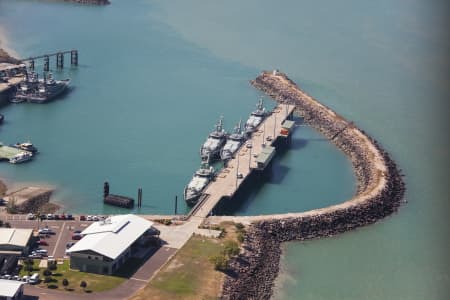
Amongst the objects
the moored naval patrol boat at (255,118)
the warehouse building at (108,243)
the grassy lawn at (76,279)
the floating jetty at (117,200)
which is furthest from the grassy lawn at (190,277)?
the moored naval patrol boat at (255,118)

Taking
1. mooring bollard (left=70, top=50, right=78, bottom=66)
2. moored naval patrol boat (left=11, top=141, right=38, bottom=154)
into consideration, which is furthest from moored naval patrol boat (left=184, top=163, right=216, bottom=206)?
mooring bollard (left=70, top=50, right=78, bottom=66)

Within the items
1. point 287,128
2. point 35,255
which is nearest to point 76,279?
point 35,255

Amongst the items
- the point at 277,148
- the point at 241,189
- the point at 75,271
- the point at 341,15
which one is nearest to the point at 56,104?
the point at 277,148

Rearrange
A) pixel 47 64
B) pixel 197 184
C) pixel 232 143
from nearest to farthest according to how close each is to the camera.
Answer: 1. pixel 197 184
2. pixel 232 143
3. pixel 47 64

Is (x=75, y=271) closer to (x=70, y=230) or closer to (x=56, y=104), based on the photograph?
(x=70, y=230)

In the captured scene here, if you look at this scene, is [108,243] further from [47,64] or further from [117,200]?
[47,64]

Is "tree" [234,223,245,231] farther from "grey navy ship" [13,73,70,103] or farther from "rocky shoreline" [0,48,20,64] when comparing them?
"rocky shoreline" [0,48,20,64]

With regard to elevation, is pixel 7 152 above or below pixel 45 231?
below
